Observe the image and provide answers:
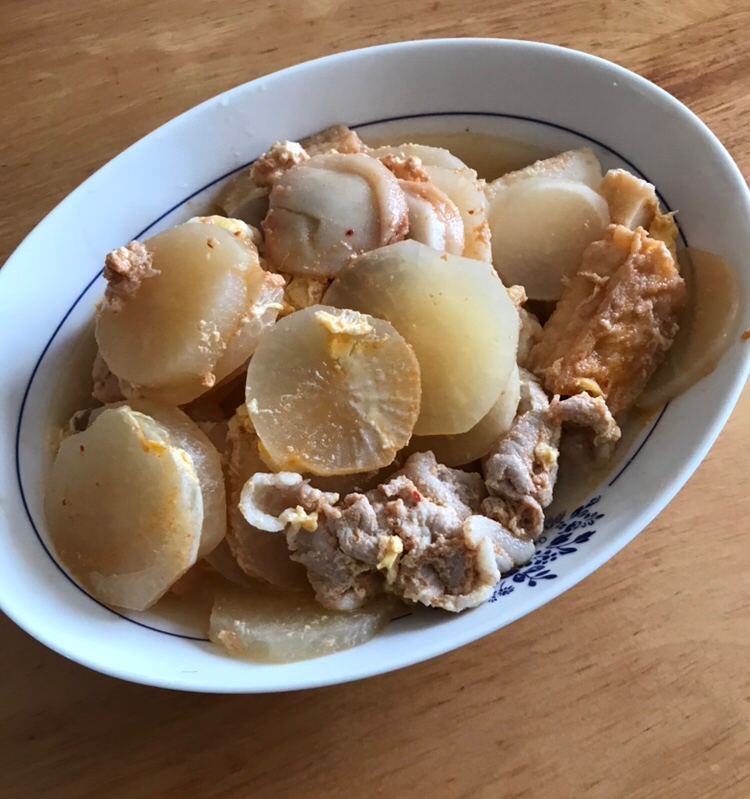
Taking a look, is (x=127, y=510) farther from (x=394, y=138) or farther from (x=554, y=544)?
(x=394, y=138)

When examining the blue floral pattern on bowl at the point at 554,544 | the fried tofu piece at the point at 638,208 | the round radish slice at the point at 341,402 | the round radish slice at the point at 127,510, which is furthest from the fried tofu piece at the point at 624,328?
the round radish slice at the point at 127,510

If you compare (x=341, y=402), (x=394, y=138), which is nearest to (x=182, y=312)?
(x=341, y=402)

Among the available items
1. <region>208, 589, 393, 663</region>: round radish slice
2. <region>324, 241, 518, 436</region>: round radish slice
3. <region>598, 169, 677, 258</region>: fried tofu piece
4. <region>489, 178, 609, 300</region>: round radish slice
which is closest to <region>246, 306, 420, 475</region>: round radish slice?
<region>324, 241, 518, 436</region>: round radish slice

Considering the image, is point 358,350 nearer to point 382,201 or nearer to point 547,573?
point 382,201

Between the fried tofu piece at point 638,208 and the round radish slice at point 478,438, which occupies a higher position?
the fried tofu piece at point 638,208

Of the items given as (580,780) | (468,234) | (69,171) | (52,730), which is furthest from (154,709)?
(69,171)

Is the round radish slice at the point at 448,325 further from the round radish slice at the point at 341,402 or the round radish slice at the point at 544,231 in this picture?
the round radish slice at the point at 544,231

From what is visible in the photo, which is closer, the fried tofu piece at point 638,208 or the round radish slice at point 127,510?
the round radish slice at point 127,510

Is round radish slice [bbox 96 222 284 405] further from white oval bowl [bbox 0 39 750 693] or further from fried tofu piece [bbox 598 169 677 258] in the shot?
fried tofu piece [bbox 598 169 677 258]
